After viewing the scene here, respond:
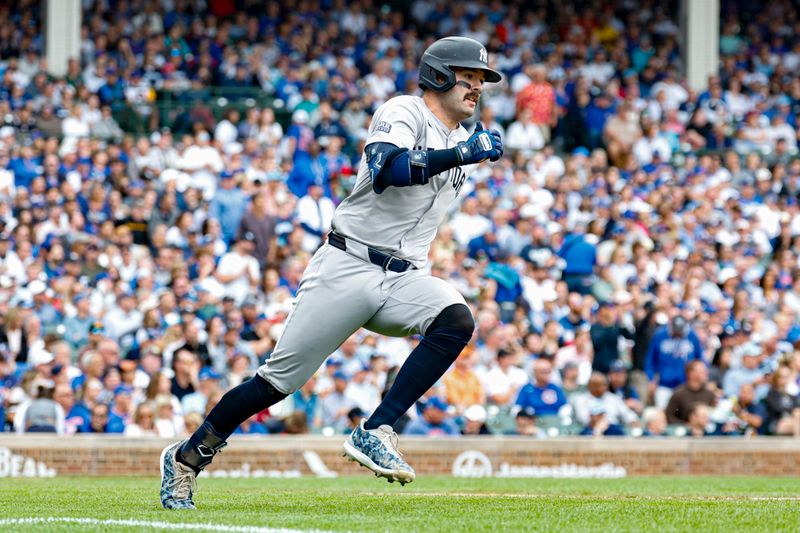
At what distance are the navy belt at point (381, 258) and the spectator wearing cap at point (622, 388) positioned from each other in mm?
8054

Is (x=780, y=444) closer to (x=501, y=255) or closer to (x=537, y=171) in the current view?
(x=501, y=255)

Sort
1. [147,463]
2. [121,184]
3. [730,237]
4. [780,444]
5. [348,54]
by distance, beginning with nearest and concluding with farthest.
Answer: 1. [147,463]
2. [780,444]
3. [121,184]
4. [730,237]
5. [348,54]

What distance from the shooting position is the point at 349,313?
6.25m

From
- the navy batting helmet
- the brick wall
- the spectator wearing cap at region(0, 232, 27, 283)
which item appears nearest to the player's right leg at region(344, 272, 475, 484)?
the navy batting helmet

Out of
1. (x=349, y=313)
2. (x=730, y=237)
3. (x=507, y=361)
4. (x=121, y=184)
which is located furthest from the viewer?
(x=730, y=237)

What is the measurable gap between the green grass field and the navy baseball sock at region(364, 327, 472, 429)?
47 cm

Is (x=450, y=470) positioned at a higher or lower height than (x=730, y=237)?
lower

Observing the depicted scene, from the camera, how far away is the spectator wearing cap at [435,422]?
13008 millimetres

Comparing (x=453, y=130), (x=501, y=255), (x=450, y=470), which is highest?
(x=453, y=130)

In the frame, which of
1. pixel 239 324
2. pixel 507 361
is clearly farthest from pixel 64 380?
pixel 507 361

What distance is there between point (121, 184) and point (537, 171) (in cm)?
576

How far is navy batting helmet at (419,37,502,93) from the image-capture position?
20.9ft

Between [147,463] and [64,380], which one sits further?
[64,380]

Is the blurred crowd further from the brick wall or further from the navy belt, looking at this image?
the navy belt
